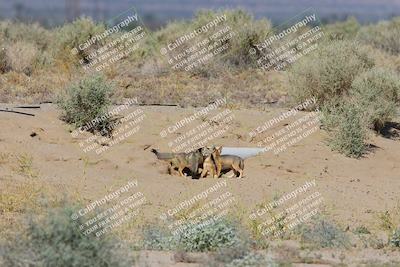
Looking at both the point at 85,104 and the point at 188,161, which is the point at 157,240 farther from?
the point at 85,104

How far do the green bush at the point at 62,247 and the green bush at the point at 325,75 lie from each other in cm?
1137

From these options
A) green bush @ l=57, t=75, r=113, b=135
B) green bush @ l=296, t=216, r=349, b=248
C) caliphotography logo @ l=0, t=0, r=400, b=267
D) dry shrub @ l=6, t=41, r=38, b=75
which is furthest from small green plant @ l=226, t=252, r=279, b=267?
dry shrub @ l=6, t=41, r=38, b=75

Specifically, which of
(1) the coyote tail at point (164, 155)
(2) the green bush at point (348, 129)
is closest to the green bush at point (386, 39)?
(2) the green bush at point (348, 129)

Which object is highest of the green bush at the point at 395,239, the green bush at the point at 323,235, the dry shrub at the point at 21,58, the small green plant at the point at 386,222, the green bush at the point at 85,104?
the dry shrub at the point at 21,58

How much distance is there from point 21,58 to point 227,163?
30.4ft

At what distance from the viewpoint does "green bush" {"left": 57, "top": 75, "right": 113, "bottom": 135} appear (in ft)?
53.7

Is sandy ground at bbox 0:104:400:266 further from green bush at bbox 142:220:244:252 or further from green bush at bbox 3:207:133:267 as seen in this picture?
green bush at bbox 3:207:133:267

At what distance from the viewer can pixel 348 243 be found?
35.6ft

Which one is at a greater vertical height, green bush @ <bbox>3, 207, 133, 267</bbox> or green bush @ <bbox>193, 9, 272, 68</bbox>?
green bush @ <bbox>193, 9, 272, 68</bbox>

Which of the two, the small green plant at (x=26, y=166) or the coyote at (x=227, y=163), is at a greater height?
the small green plant at (x=26, y=166)

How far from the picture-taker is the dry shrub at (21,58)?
22.2m

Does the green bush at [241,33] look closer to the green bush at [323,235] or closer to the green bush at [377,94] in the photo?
the green bush at [377,94]

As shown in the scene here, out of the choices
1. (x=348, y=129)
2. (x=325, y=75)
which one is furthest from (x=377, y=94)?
(x=348, y=129)

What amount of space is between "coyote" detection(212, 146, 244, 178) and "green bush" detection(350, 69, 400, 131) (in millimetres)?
3592
